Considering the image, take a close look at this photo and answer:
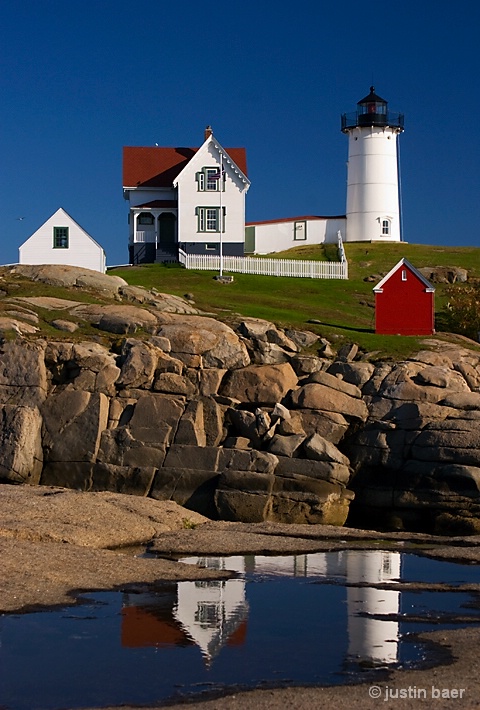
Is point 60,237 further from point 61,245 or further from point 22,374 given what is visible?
→ point 22,374

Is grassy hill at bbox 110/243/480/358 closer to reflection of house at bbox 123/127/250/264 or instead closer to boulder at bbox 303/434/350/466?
reflection of house at bbox 123/127/250/264

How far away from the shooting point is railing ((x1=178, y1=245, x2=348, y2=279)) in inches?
2152

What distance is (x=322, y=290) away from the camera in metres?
50.2

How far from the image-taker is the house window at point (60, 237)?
48438 millimetres

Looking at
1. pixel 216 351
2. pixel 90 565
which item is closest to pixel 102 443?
pixel 216 351

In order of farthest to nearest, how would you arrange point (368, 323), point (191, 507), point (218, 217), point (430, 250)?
point (430, 250)
point (218, 217)
point (368, 323)
point (191, 507)

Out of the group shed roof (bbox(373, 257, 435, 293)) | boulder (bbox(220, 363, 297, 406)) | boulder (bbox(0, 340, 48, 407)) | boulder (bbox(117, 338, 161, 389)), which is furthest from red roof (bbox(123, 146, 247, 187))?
boulder (bbox(0, 340, 48, 407))

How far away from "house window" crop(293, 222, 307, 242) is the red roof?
7522 millimetres

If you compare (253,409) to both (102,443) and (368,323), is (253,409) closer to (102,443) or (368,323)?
(102,443)

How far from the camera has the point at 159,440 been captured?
90.9 ft

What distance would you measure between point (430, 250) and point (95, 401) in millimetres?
42932

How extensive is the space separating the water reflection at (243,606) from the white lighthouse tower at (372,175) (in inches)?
1976

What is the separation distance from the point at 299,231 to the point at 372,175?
7.04m

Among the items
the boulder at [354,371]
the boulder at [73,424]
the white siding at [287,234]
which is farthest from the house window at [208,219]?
the boulder at [73,424]
